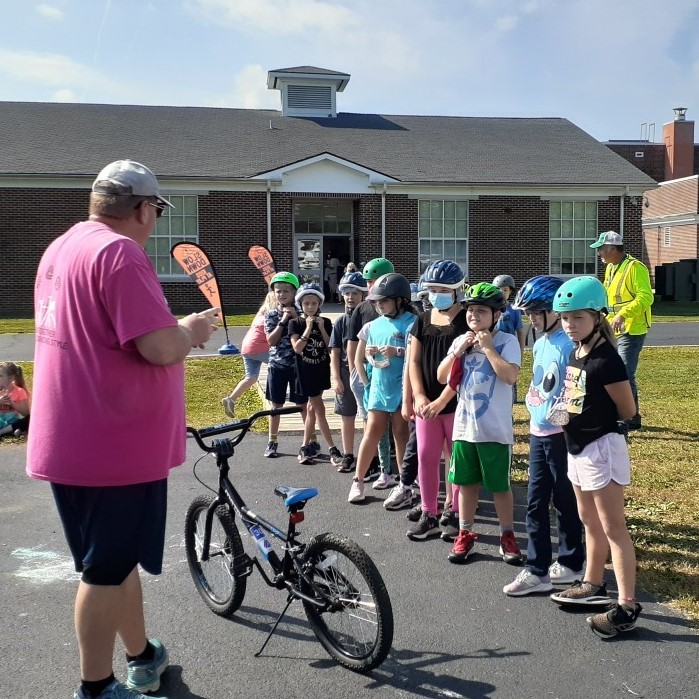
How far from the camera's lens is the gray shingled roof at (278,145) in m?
25.9

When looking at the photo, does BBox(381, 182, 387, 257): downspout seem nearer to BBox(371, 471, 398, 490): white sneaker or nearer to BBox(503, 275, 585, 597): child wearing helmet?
BBox(371, 471, 398, 490): white sneaker

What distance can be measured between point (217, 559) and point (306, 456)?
3.38m

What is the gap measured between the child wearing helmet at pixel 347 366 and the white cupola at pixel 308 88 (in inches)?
967

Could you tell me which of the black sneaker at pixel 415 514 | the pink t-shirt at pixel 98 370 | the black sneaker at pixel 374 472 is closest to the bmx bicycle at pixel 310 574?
the pink t-shirt at pixel 98 370

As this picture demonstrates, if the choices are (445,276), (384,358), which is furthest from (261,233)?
(445,276)

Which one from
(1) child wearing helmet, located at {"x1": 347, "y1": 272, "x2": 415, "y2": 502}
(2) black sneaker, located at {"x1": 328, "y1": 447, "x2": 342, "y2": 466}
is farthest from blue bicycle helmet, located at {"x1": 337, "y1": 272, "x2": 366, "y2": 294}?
(2) black sneaker, located at {"x1": 328, "y1": 447, "x2": 342, "y2": 466}

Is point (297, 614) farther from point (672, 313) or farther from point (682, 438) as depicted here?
point (672, 313)

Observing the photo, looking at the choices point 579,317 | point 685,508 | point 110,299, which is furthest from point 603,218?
point 110,299

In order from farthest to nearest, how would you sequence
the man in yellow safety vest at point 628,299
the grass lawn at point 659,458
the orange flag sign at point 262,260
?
the orange flag sign at point 262,260 → the man in yellow safety vest at point 628,299 → the grass lawn at point 659,458

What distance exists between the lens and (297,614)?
13.6ft

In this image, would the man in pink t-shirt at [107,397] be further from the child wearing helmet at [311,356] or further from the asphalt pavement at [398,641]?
the child wearing helmet at [311,356]

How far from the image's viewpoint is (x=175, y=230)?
2577 centimetres

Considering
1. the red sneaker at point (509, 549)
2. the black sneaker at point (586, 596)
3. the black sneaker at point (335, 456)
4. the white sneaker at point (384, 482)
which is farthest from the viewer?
the black sneaker at point (335, 456)

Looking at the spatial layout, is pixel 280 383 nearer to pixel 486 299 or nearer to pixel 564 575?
pixel 486 299
